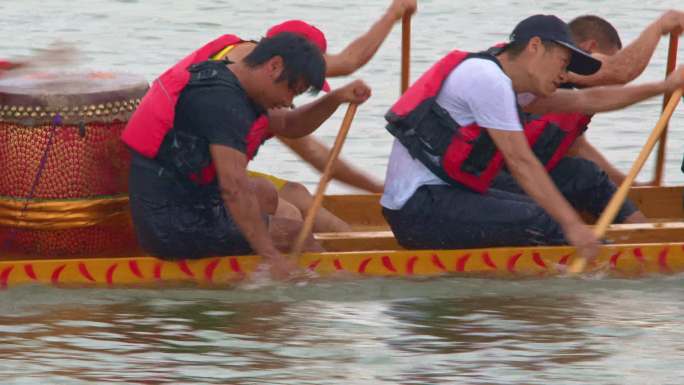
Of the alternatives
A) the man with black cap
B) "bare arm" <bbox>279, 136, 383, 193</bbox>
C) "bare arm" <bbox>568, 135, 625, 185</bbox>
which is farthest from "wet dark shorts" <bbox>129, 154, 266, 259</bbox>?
"bare arm" <bbox>568, 135, 625, 185</bbox>

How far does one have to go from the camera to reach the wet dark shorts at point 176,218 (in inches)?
264

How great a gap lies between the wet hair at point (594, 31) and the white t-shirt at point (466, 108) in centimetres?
78

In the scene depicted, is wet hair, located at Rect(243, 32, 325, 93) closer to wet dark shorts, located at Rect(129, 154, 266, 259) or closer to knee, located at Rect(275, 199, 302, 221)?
wet dark shorts, located at Rect(129, 154, 266, 259)

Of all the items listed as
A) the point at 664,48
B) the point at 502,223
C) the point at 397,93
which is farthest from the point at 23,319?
the point at 664,48

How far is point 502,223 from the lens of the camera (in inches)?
274

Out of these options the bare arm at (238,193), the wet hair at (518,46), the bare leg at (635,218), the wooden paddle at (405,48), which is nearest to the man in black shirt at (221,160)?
the bare arm at (238,193)

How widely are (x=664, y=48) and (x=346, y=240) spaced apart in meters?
9.31

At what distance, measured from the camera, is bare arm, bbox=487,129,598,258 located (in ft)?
21.9

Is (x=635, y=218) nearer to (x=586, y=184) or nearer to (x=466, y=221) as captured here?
(x=586, y=184)

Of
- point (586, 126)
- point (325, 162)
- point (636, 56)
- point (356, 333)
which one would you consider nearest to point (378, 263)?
point (356, 333)

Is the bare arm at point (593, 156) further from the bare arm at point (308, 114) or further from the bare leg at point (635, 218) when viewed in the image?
the bare arm at point (308, 114)

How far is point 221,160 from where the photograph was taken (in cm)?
643

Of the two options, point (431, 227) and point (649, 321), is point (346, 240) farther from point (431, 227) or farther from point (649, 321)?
point (649, 321)

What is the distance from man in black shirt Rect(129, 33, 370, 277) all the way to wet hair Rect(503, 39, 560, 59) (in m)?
0.63
